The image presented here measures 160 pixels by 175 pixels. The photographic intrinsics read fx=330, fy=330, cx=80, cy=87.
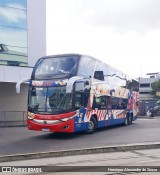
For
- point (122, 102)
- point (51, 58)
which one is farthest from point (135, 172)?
point (122, 102)

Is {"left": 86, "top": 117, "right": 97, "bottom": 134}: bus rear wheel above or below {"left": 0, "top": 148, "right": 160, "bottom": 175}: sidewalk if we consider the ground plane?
above

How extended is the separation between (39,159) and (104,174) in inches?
116

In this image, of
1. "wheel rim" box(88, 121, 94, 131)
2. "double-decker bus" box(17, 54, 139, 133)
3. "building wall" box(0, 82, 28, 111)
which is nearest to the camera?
"double-decker bus" box(17, 54, 139, 133)

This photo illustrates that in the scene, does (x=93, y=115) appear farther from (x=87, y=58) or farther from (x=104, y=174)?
(x=104, y=174)

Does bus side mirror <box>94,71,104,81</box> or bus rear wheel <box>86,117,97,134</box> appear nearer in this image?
bus rear wheel <box>86,117,97,134</box>

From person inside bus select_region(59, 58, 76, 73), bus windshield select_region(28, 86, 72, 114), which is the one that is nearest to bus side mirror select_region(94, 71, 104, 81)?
person inside bus select_region(59, 58, 76, 73)

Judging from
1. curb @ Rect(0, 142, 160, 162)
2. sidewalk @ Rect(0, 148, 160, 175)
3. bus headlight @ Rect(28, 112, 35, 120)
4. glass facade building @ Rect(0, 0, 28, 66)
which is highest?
glass facade building @ Rect(0, 0, 28, 66)

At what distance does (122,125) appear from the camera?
24500 mm

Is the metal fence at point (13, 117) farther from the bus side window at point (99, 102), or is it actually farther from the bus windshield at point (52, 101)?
Answer: the bus windshield at point (52, 101)

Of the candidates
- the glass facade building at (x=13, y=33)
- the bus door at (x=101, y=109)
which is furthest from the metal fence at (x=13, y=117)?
the bus door at (x=101, y=109)

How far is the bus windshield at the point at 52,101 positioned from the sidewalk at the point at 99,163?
4.59 m

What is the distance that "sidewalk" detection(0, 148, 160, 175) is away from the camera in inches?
336

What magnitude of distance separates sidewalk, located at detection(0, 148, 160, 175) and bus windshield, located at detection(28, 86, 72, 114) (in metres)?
4.59

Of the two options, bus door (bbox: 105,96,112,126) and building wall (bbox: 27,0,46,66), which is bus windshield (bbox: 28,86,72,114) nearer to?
bus door (bbox: 105,96,112,126)
